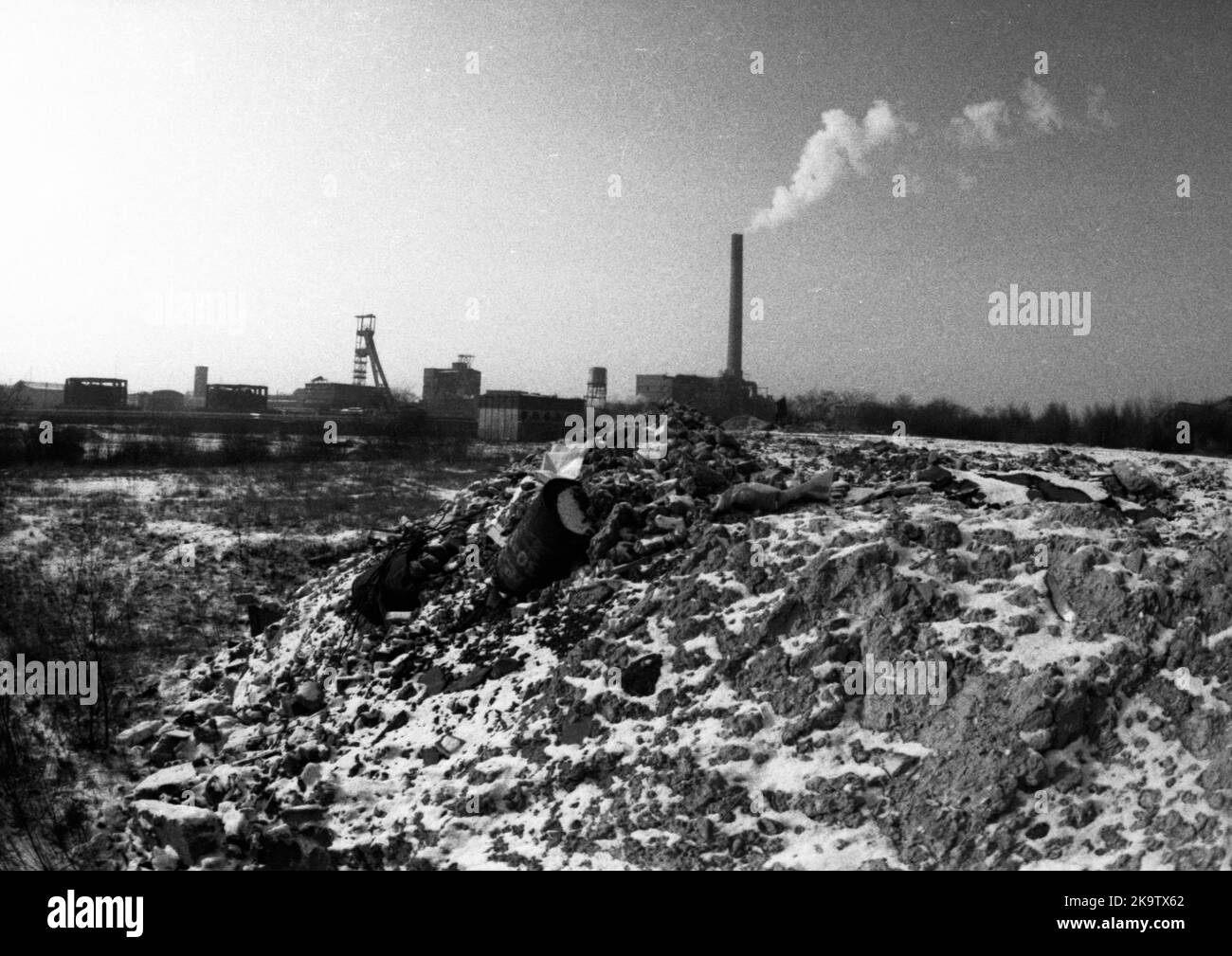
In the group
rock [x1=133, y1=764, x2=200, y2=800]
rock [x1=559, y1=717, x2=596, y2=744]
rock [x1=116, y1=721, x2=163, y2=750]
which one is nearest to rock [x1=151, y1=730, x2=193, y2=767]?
rock [x1=116, y1=721, x2=163, y2=750]

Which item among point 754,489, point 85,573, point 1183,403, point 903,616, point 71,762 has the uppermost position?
point 1183,403

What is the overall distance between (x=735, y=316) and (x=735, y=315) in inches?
2.0

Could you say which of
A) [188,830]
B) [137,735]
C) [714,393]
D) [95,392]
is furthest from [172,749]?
[95,392]

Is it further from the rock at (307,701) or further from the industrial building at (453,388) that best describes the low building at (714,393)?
the rock at (307,701)

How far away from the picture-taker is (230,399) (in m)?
56.4

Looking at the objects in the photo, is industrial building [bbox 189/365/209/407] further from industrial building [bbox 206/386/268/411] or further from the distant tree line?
the distant tree line

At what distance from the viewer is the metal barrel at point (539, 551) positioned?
8227mm

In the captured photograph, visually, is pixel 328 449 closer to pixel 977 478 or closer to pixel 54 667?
pixel 54 667

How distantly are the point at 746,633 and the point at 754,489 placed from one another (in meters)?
2.16

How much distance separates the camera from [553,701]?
6418 mm

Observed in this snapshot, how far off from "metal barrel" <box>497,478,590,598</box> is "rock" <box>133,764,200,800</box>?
3110mm

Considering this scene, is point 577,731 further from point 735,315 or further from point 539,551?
point 735,315

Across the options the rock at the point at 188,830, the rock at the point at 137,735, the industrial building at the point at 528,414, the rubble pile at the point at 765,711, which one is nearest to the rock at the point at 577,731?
the rubble pile at the point at 765,711
